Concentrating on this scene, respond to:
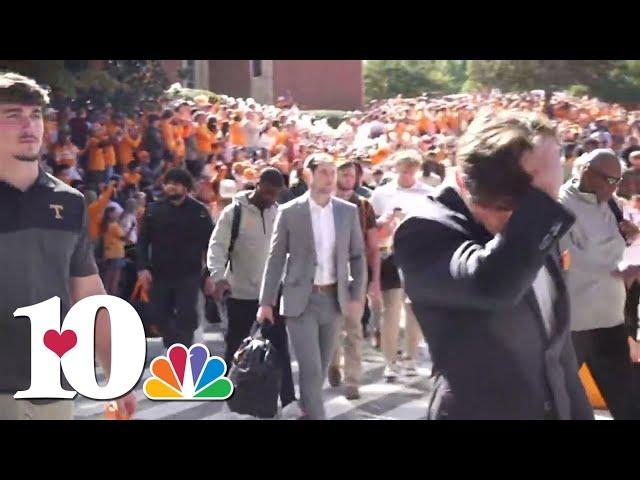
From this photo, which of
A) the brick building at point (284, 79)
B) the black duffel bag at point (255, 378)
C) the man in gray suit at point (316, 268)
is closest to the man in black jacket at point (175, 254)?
the black duffel bag at point (255, 378)

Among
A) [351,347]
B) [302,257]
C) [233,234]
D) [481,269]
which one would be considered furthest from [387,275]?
[481,269]

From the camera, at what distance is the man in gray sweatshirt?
444 cm

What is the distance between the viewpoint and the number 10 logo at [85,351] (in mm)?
4113

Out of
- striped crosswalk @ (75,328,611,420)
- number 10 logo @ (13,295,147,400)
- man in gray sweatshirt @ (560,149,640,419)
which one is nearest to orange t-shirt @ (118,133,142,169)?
number 10 logo @ (13,295,147,400)

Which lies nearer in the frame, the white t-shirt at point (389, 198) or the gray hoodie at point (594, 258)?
the gray hoodie at point (594, 258)

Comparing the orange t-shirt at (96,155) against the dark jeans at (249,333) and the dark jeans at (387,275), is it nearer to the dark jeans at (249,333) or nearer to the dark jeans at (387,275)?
the dark jeans at (249,333)

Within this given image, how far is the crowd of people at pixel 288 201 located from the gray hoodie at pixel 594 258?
1.0 inches

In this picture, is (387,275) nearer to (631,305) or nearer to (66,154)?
(631,305)

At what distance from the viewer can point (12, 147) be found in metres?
3.97

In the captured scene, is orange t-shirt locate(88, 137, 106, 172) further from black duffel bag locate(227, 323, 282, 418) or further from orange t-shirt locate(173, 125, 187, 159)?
black duffel bag locate(227, 323, 282, 418)

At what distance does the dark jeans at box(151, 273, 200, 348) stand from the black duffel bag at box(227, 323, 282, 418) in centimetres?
24
